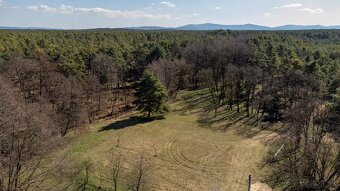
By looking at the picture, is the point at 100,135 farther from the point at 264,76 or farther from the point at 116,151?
the point at 264,76

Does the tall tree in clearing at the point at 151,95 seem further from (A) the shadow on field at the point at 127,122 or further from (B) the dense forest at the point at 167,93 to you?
(A) the shadow on field at the point at 127,122

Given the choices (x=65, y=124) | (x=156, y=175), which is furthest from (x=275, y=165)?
(x=65, y=124)

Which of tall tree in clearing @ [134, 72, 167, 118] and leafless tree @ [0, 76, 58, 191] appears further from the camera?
tall tree in clearing @ [134, 72, 167, 118]

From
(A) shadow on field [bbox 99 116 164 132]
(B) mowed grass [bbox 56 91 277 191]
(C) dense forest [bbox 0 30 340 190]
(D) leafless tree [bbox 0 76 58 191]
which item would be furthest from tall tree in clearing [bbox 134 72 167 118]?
(D) leafless tree [bbox 0 76 58 191]

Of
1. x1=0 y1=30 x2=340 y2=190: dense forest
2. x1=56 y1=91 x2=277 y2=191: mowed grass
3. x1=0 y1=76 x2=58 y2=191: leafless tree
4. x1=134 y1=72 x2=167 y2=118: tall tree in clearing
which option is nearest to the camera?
x1=0 y1=76 x2=58 y2=191: leafless tree

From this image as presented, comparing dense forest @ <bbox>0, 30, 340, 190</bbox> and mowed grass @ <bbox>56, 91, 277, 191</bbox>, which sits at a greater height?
dense forest @ <bbox>0, 30, 340, 190</bbox>

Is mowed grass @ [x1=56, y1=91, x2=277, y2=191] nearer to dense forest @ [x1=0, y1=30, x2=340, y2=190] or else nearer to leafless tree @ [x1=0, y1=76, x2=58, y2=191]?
dense forest @ [x1=0, y1=30, x2=340, y2=190]

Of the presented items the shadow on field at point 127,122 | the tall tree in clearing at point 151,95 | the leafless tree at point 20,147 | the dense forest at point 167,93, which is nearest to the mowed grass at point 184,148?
the shadow on field at point 127,122
